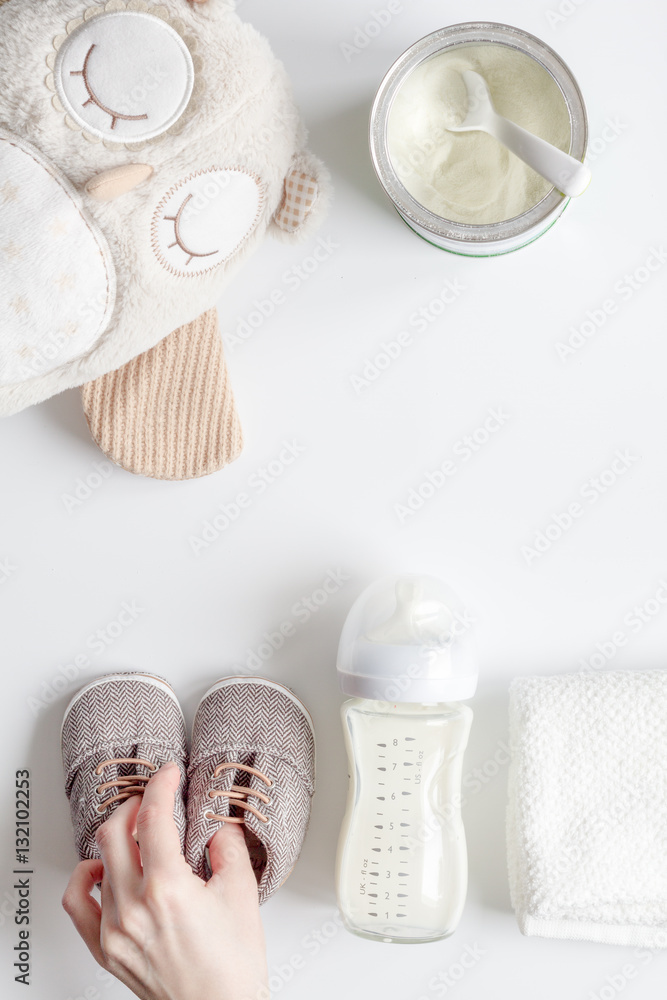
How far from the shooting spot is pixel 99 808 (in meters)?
0.80

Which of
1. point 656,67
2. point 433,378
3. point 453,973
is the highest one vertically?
point 656,67

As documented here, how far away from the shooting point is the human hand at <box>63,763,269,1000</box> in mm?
667

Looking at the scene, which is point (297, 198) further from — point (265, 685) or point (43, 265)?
point (265, 685)

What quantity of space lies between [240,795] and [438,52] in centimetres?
79

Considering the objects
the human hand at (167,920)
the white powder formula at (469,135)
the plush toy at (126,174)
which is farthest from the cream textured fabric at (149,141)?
the human hand at (167,920)

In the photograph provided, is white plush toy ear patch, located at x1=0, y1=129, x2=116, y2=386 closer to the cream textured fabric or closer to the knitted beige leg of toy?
the cream textured fabric

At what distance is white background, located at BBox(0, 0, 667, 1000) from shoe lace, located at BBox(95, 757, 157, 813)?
0.29 ft

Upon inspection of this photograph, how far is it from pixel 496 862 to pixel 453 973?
0.14m

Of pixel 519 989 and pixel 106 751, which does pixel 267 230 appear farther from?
pixel 519 989

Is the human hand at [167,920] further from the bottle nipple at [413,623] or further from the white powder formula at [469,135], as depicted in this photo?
the white powder formula at [469,135]

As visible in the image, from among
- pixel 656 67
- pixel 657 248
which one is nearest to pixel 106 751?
pixel 657 248

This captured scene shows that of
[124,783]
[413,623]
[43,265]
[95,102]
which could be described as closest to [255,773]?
[124,783]

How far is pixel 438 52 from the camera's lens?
68 centimetres

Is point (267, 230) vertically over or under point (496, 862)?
over
